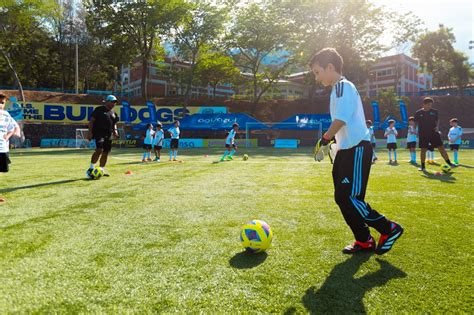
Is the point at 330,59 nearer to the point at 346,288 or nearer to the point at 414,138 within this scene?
the point at 346,288

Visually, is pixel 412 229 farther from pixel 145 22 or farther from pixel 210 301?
pixel 145 22

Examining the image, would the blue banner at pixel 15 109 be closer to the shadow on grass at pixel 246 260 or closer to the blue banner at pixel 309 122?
the blue banner at pixel 309 122

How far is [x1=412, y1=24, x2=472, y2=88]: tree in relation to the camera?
203 ft

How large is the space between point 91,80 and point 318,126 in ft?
141

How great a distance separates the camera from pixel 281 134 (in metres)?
41.8

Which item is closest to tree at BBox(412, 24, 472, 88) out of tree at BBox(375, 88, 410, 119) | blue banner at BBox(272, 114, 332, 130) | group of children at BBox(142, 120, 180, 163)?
tree at BBox(375, 88, 410, 119)

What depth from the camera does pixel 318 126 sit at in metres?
33.1

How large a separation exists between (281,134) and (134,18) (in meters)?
21.9

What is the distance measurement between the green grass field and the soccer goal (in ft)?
90.4

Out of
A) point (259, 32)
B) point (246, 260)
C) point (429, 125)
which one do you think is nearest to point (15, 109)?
point (259, 32)

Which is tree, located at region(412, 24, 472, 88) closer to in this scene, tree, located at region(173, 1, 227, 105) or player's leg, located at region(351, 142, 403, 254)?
tree, located at region(173, 1, 227, 105)

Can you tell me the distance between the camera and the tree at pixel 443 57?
61906mm

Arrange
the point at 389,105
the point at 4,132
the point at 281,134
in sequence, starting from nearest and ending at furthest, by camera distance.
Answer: the point at 4,132 → the point at 281,134 → the point at 389,105

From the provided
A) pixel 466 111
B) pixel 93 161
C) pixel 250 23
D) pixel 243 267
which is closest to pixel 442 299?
pixel 243 267
